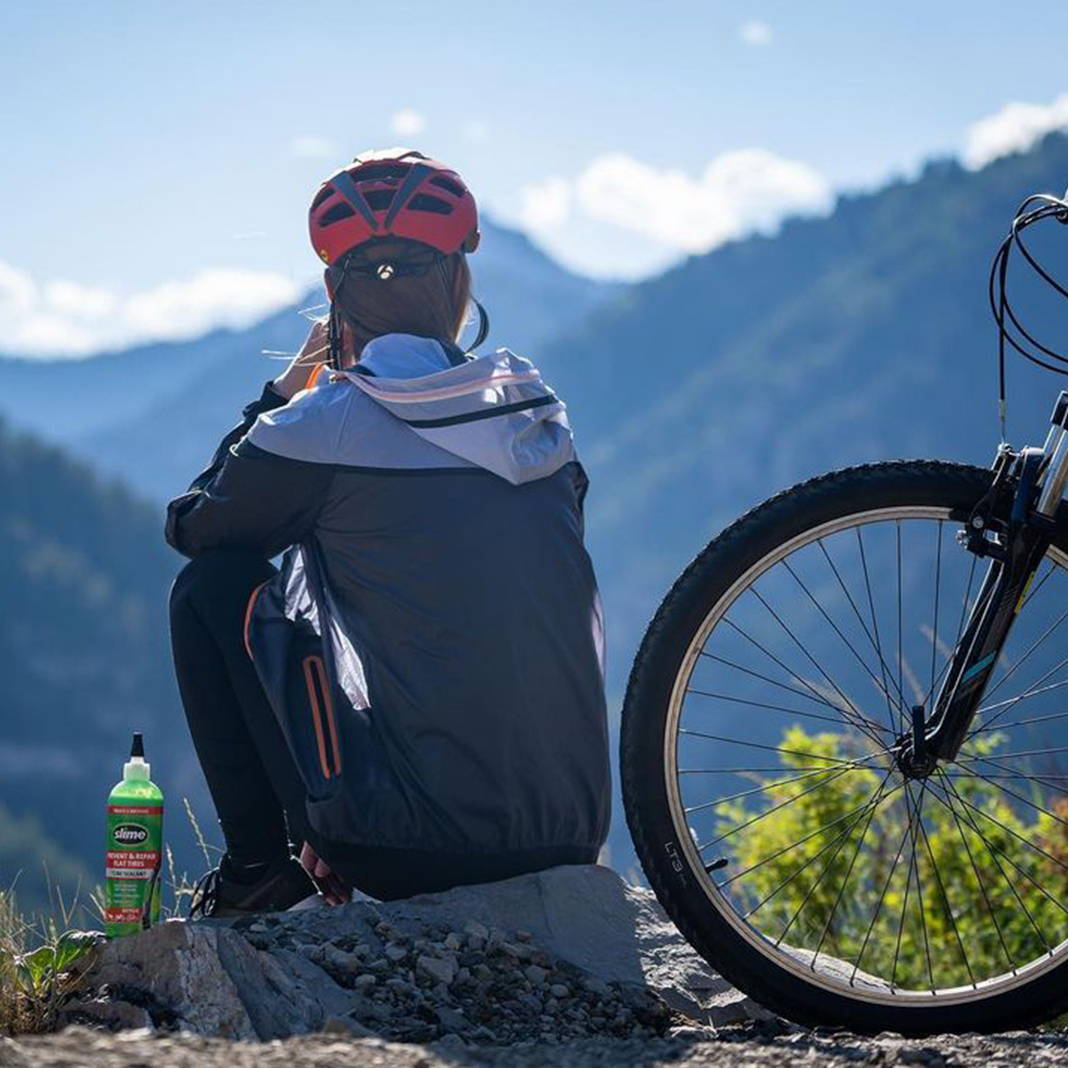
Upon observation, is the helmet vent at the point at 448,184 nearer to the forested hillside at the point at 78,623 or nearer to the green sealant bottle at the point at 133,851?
the green sealant bottle at the point at 133,851

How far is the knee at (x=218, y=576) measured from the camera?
3053 millimetres

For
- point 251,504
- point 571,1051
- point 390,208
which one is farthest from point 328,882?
point 390,208

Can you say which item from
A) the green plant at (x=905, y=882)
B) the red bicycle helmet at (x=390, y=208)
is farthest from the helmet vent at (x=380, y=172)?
the green plant at (x=905, y=882)

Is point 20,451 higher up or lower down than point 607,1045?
higher up

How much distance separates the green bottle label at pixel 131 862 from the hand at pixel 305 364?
0.84 metres

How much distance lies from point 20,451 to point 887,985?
11697 cm

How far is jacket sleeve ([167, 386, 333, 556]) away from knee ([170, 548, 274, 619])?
0.6 inches

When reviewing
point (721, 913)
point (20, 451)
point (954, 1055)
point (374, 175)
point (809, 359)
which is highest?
point (809, 359)

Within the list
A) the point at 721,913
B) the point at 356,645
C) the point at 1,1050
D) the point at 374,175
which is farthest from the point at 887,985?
the point at 374,175

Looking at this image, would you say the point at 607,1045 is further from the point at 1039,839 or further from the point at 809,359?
the point at 809,359

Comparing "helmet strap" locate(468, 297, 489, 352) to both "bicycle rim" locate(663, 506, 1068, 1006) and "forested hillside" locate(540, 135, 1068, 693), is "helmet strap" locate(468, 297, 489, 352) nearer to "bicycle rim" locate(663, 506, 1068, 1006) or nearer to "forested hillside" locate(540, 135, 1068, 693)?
"bicycle rim" locate(663, 506, 1068, 1006)

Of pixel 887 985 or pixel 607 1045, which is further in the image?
pixel 887 985

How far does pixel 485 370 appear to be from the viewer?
2.98 meters

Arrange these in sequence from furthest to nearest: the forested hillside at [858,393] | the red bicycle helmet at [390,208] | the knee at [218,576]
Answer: the forested hillside at [858,393], the red bicycle helmet at [390,208], the knee at [218,576]
